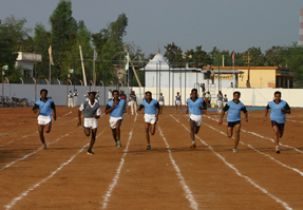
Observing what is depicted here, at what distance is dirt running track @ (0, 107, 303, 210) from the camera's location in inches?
452

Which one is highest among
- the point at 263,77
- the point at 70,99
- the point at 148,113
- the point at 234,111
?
the point at 263,77

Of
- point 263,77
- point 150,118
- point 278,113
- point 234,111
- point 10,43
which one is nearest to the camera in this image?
point 278,113

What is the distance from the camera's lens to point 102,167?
16875 millimetres

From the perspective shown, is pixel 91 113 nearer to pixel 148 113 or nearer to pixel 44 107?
pixel 44 107

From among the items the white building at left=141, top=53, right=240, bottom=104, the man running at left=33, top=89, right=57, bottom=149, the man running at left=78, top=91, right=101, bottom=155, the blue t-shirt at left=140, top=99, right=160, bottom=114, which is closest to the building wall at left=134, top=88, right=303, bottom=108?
the white building at left=141, top=53, right=240, bottom=104

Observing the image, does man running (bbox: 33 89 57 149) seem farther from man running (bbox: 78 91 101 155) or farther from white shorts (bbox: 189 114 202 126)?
white shorts (bbox: 189 114 202 126)

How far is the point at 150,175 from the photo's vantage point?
15.3m

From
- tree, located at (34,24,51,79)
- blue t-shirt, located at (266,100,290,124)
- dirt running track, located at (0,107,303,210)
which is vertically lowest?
dirt running track, located at (0,107,303,210)

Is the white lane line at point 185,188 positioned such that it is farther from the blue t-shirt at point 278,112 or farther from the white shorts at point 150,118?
the blue t-shirt at point 278,112

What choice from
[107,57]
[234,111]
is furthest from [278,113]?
[107,57]

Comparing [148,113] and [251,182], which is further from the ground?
[148,113]

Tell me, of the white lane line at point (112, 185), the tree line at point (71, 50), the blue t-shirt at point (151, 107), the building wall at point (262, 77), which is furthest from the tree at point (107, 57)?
the white lane line at point (112, 185)

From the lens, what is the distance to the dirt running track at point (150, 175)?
37.7 ft

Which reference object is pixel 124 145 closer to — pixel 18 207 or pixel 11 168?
pixel 11 168
